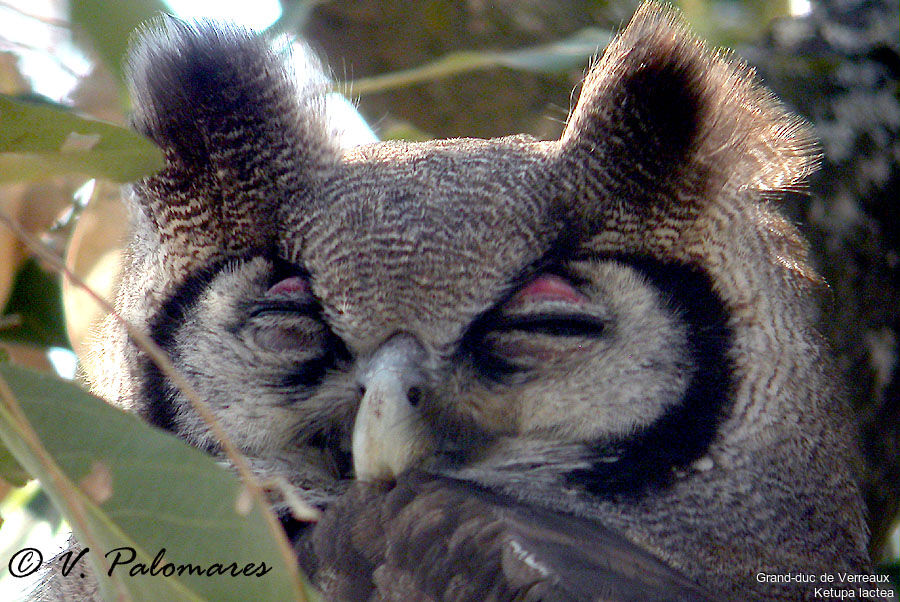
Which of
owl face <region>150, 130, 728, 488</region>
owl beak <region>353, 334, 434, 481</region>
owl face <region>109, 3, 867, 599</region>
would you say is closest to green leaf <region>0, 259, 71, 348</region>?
owl face <region>109, 3, 867, 599</region>

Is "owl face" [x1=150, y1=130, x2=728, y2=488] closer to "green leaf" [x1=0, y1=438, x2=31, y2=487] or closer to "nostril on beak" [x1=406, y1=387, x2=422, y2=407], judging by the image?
"nostril on beak" [x1=406, y1=387, x2=422, y2=407]

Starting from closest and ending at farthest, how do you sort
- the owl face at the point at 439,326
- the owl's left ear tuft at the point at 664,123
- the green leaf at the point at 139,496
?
the green leaf at the point at 139,496 → the owl face at the point at 439,326 → the owl's left ear tuft at the point at 664,123

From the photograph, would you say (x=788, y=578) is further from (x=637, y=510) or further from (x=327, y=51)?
(x=327, y=51)

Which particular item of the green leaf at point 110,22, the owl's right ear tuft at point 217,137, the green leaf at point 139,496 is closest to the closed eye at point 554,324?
the owl's right ear tuft at point 217,137

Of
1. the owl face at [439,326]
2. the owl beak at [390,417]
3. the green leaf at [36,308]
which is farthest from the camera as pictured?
the green leaf at [36,308]

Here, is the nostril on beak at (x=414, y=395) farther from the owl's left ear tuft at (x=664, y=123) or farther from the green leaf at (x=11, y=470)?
the green leaf at (x=11, y=470)

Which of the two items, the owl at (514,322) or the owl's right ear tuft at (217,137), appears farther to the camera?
the owl's right ear tuft at (217,137)

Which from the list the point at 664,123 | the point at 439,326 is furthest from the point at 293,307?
the point at 664,123

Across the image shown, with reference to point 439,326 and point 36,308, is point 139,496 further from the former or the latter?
point 36,308
